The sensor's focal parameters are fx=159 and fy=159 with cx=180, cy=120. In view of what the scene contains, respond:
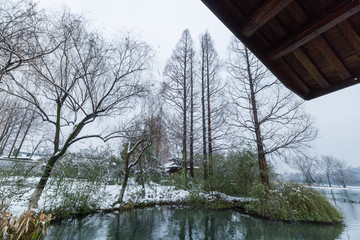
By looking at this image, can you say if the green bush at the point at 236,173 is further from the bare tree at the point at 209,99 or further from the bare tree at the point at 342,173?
the bare tree at the point at 342,173

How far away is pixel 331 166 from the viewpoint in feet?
139

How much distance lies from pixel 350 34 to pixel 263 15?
0.90 meters

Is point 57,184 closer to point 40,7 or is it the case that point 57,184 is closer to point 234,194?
point 40,7

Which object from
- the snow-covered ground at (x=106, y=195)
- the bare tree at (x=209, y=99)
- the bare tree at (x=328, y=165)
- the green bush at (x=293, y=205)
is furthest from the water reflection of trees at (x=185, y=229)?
the bare tree at (x=328, y=165)

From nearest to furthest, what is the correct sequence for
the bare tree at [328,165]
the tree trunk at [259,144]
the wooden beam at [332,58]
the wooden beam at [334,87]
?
the wooden beam at [332,58] < the wooden beam at [334,87] < the tree trunk at [259,144] < the bare tree at [328,165]

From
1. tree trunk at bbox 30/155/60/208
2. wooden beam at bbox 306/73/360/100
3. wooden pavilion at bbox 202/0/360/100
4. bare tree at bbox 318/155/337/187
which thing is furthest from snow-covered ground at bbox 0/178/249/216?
bare tree at bbox 318/155/337/187

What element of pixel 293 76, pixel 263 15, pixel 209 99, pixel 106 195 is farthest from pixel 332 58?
pixel 209 99

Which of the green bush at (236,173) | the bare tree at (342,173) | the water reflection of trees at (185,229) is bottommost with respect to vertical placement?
the water reflection of trees at (185,229)

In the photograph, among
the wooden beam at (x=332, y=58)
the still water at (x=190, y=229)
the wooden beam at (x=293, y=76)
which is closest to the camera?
the wooden beam at (x=332, y=58)

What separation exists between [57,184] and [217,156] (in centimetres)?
837

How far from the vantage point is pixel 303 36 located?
5.14 feet

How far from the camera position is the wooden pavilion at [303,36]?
4.66 feet

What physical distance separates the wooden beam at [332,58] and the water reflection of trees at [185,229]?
5.12 m

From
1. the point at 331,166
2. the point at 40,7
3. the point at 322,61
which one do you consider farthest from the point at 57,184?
the point at 331,166
